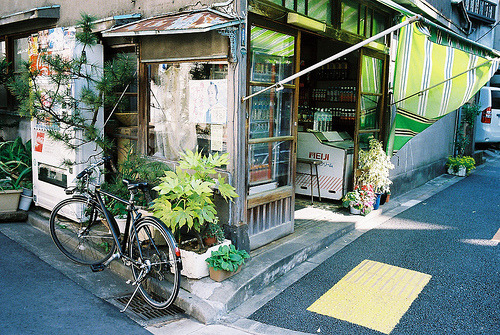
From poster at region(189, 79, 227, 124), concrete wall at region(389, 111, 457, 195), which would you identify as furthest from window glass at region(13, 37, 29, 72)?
concrete wall at region(389, 111, 457, 195)

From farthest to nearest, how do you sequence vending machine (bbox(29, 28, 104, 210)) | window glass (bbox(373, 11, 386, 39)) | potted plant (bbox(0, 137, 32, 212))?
window glass (bbox(373, 11, 386, 39)) < potted plant (bbox(0, 137, 32, 212)) < vending machine (bbox(29, 28, 104, 210))

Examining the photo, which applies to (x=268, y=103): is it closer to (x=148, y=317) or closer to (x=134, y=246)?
(x=134, y=246)

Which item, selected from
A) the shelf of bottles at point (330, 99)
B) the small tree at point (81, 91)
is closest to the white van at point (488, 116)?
the shelf of bottles at point (330, 99)

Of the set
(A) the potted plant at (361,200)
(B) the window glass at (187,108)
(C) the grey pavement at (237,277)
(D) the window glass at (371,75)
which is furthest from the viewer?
(D) the window glass at (371,75)

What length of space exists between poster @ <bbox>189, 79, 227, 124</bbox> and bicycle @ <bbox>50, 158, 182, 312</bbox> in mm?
1204

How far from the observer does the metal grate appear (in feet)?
15.0

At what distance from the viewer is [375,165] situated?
8195 mm

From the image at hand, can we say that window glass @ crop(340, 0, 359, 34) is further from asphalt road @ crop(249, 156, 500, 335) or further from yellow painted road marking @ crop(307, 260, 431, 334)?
yellow painted road marking @ crop(307, 260, 431, 334)

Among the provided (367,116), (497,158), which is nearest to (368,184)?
(367,116)

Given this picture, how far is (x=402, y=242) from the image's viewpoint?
276 inches

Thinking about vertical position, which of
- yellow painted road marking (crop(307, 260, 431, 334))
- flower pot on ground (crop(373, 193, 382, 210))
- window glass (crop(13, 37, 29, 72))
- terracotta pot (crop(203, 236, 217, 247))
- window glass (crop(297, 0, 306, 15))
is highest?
window glass (crop(297, 0, 306, 15))

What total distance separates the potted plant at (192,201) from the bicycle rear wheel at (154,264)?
19cm

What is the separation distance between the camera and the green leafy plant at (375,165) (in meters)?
8.20

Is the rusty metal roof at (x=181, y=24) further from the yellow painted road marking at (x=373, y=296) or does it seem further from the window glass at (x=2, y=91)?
the window glass at (x=2, y=91)
